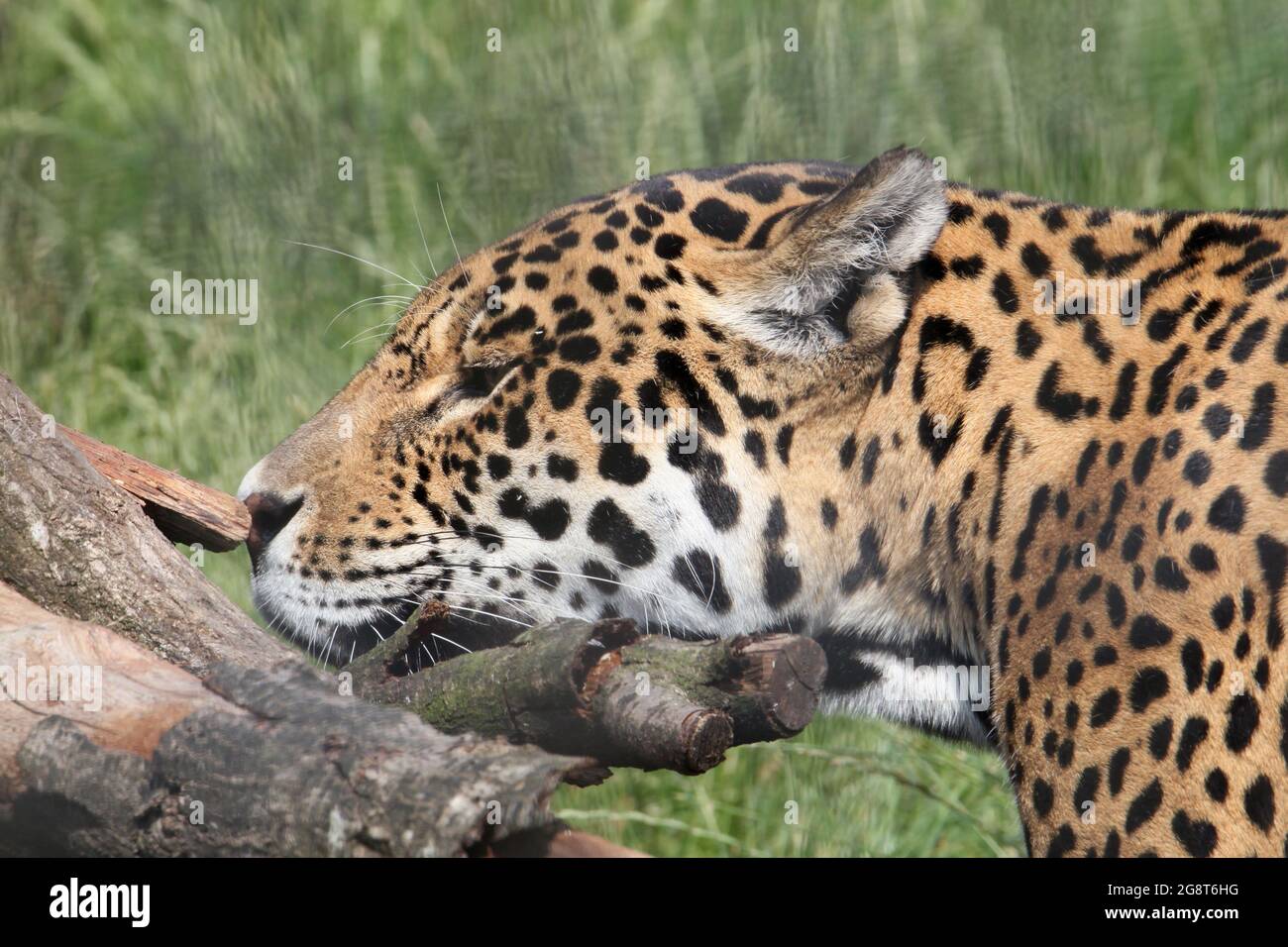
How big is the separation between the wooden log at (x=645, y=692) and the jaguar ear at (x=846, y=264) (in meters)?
1.23

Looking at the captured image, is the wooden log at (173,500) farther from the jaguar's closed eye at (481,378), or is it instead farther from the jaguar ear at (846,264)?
the jaguar ear at (846,264)

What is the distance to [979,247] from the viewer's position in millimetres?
4387

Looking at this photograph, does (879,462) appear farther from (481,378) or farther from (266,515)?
(266,515)

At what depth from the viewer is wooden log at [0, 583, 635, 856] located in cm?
291

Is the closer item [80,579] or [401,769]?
[401,769]

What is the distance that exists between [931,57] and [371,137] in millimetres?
3491

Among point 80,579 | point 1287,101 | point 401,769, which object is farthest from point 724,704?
point 1287,101

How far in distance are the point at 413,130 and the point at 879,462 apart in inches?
227

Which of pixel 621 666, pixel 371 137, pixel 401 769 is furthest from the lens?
pixel 371 137

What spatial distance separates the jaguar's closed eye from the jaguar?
1 centimetres

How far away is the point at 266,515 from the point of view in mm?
Result: 4727

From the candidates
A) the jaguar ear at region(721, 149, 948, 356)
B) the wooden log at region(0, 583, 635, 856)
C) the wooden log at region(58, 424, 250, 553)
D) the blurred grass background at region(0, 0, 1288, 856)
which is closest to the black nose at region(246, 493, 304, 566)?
the wooden log at region(58, 424, 250, 553)

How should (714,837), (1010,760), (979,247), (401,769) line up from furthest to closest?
(714,837) → (979,247) → (1010,760) → (401,769)
